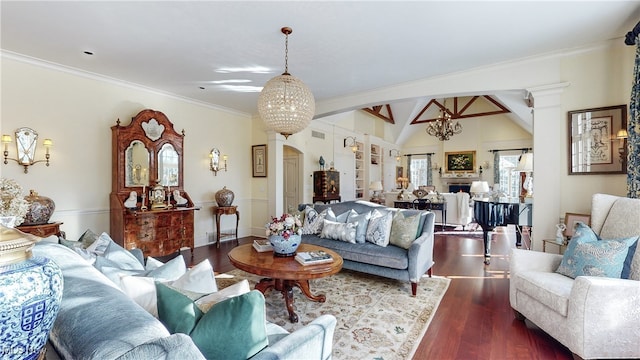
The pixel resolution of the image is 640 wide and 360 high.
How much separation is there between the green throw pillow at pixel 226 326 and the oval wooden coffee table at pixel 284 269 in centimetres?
148

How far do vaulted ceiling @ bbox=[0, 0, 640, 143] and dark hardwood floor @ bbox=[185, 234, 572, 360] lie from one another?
2.78 m

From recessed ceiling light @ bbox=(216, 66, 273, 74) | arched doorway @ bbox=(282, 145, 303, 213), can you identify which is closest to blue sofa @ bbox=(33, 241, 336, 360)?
recessed ceiling light @ bbox=(216, 66, 273, 74)

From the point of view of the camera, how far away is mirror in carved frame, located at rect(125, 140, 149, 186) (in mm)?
4406

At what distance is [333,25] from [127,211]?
12.1ft

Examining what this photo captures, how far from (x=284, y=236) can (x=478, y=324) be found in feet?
6.36

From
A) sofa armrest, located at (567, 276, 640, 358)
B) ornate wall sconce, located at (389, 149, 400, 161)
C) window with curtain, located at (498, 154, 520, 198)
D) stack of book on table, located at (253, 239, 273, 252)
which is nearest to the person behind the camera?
sofa armrest, located at (567, 276, 640, 358)

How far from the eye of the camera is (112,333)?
2.50 ft

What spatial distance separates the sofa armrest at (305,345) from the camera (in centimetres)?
103

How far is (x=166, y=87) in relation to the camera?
4691mm

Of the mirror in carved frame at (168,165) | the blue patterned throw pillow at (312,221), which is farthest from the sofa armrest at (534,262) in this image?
the mirror in carved frame at (168,165)

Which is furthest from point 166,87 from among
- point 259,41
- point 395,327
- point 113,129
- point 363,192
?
point 363,192

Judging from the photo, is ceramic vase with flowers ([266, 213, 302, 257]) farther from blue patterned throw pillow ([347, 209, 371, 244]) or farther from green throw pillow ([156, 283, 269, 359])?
green throw pillow ([156, 283, 269, 359])

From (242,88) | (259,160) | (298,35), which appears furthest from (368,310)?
(259,160)

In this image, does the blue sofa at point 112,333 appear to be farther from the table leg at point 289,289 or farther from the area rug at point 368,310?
the table leg at point 289,289
